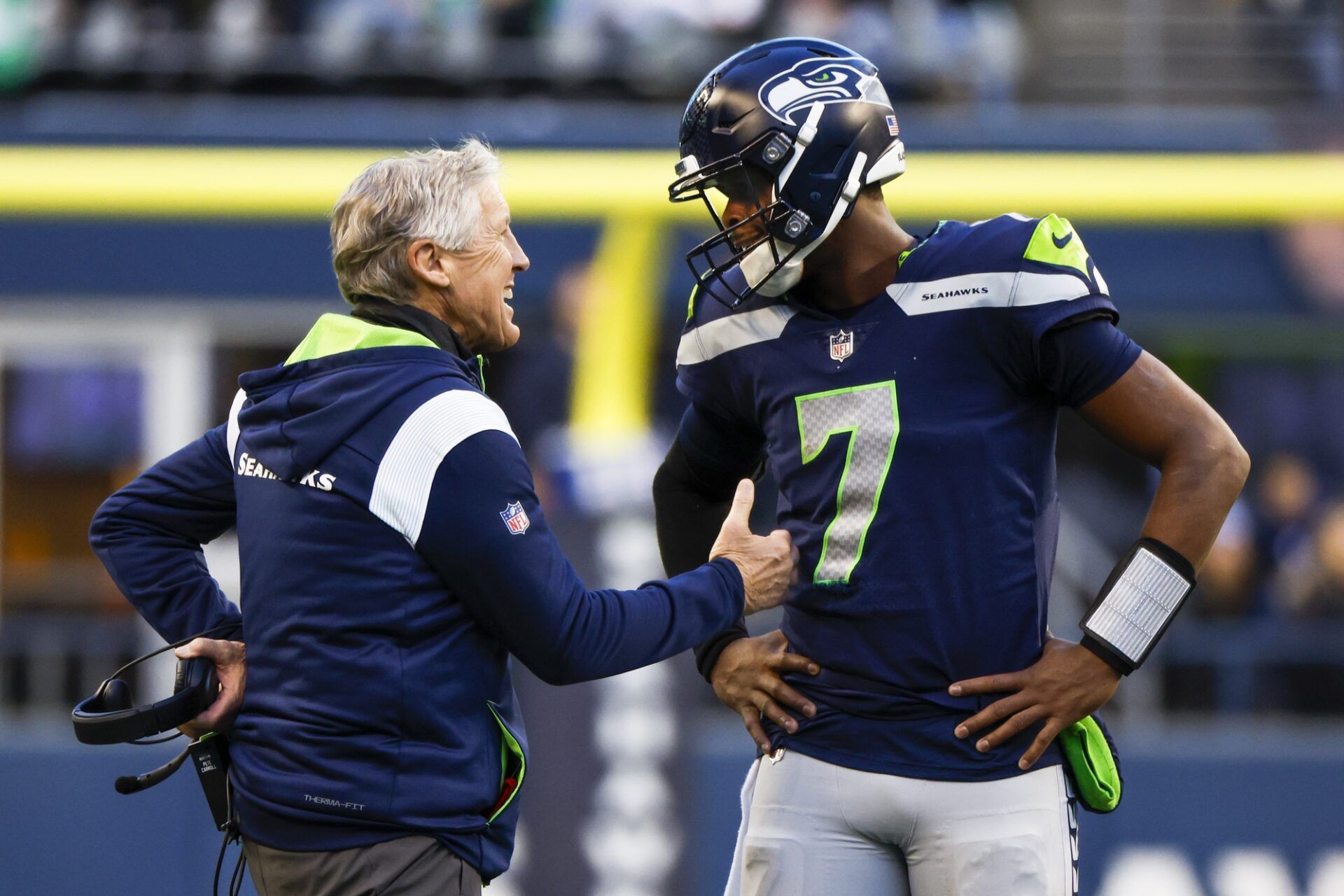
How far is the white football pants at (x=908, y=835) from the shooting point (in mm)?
2576

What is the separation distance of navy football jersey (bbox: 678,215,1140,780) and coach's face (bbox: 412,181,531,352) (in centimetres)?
53

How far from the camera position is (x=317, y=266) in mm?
8242

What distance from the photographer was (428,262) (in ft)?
8.55

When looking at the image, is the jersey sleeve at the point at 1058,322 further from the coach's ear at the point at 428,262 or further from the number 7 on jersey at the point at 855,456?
the coach's ear at the point at 428,262

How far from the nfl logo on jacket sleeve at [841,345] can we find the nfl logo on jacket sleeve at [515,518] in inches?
24.8

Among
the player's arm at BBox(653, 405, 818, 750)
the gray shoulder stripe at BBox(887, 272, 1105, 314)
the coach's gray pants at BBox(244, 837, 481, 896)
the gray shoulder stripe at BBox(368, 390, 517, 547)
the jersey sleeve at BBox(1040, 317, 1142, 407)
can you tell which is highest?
the gray shoulder stripe at BBox(887, 272, 1105, 314)

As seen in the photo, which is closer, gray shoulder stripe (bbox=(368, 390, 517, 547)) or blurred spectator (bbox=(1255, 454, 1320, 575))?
gray shoulder stripe (bbox=(368, 390, 517, 547))

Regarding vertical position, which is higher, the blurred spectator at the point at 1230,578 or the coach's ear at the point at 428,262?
the coach's ear at the point at 428,262

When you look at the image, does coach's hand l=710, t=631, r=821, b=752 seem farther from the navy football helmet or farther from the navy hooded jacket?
the navy football helmet

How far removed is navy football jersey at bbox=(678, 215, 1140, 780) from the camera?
261cm

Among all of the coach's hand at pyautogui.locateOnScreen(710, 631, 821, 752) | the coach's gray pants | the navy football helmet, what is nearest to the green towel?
the coach's hand at pyautogui.locateOnScreen(710, 631, 821, 752)

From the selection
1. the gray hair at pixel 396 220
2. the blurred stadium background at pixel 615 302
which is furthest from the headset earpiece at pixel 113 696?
the blurred stadium background at pixel 615 302

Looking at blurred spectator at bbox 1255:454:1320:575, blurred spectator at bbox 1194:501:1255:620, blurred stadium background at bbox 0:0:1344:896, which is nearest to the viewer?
blurred stadium background at bbox 0:0:1344:896

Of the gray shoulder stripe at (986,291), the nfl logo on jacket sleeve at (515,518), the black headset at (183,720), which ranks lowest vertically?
the black headset at (183,720)
